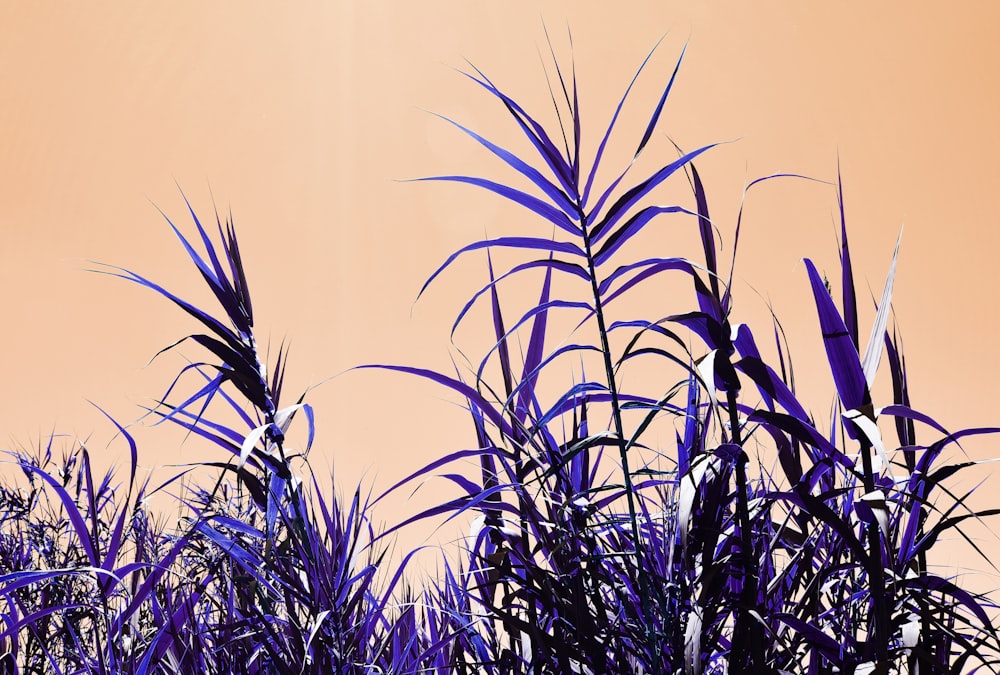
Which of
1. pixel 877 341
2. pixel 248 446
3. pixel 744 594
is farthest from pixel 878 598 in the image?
pixel 248 446

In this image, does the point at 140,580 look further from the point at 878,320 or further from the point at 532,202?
the point at 878,320

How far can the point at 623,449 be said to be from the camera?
84 centimetres

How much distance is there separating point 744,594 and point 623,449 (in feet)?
0.71

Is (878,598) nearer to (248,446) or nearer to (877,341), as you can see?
(877,341)

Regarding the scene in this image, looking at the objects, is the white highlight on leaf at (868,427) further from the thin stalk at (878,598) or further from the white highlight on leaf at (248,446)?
the white highlight on leaf at (248,446)

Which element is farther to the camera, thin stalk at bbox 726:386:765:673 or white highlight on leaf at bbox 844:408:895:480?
thin stalk at bbox 726:386:765:673

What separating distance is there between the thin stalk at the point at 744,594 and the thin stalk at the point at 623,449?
0.29 ft

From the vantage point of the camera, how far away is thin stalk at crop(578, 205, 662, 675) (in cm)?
80

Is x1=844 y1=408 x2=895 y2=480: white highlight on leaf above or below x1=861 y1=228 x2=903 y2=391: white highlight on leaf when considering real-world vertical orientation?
below

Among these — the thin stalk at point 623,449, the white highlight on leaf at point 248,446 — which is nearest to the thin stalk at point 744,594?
the thin stalk at point 623,449

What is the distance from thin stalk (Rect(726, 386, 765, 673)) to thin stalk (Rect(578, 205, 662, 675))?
3.5 inches

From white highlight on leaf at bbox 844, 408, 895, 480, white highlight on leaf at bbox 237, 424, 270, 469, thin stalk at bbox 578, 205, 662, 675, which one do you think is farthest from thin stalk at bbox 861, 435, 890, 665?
white highlight on leaf at bbox 237, 424, 270, 469

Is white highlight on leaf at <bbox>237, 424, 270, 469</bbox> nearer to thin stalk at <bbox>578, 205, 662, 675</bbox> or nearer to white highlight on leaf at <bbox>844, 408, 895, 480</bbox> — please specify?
thin stalk at <bbox>578, 205, 662, 675</bbox>

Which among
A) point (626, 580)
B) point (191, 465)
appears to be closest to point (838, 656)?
point (626, 580)
